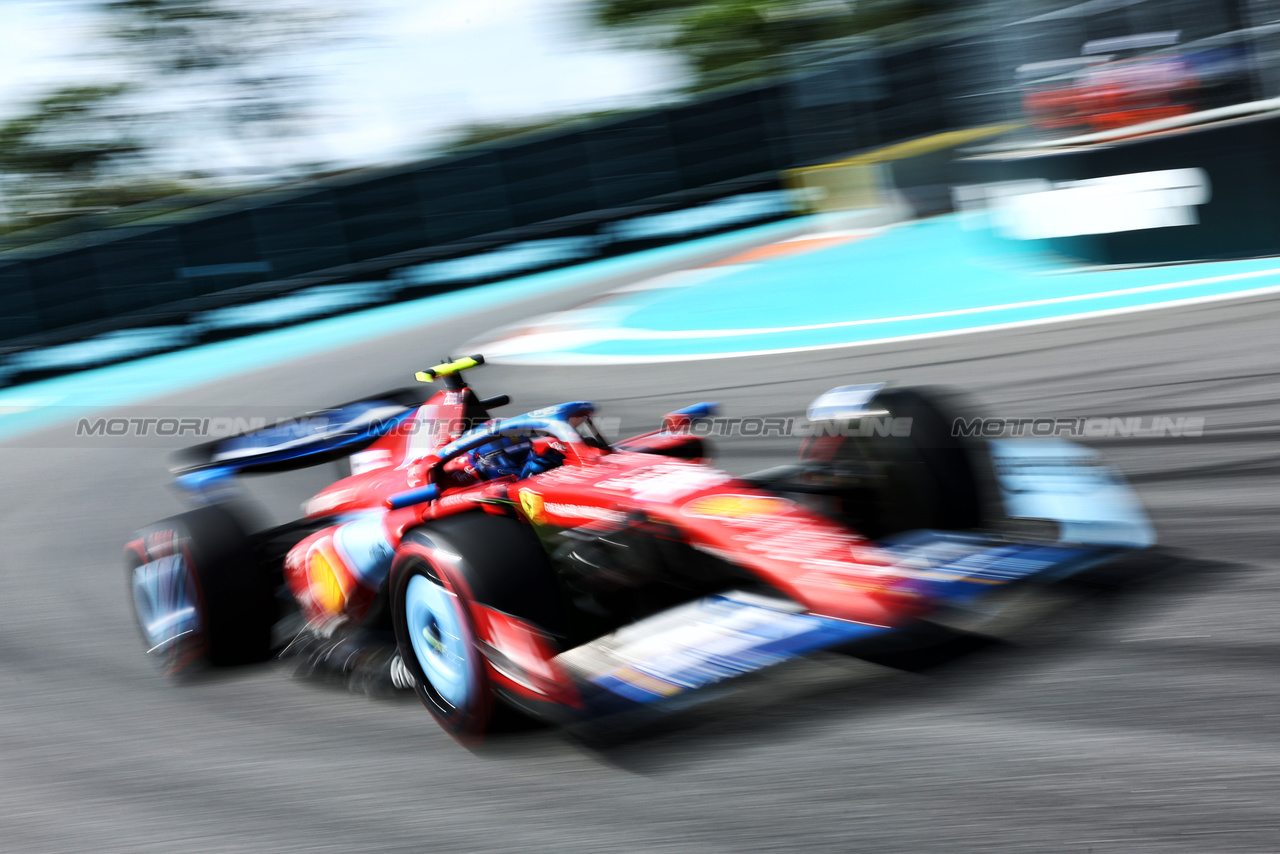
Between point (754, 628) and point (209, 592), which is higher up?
point (209, 592)

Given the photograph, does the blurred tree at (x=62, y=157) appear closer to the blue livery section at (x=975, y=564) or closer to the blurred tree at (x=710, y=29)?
the blurred tree at (x=710, y=29)

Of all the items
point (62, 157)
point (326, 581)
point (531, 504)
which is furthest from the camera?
point (62, 157)

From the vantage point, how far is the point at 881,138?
13797 millimetres

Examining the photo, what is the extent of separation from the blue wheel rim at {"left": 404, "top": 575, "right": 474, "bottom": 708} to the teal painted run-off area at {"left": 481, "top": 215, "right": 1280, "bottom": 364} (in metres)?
5.26

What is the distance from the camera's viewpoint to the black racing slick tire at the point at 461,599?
2.95 m

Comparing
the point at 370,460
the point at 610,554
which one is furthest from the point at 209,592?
the point at 610,554

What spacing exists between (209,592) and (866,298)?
6.83m

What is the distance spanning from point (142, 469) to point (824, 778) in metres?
6.45

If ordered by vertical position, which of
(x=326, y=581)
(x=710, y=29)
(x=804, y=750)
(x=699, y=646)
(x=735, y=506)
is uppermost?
(x=710, y=29)

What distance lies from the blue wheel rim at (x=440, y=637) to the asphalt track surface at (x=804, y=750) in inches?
6.8

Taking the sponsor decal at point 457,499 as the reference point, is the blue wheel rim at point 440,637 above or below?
below

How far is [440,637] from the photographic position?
126 inches

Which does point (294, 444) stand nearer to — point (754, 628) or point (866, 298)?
point (754, 628)

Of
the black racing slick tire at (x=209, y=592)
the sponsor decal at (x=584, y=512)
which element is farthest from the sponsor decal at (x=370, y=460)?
the sponsor decal at (x=584, y=512)
